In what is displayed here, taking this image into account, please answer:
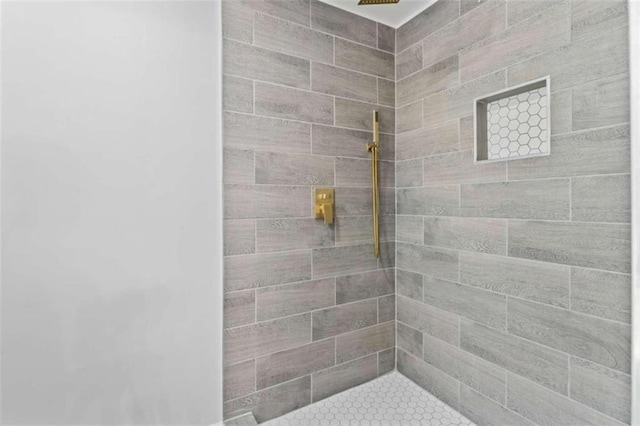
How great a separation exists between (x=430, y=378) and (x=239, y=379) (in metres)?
1.02

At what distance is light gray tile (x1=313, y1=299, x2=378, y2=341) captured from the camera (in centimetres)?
173

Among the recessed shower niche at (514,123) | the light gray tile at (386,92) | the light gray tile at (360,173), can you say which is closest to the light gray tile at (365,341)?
the light gray tile at (360,173)

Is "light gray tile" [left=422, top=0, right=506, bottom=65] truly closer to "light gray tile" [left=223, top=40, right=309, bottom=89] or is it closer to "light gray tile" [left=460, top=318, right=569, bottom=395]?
"light gray tile" [left=223, top=40, right=309, bottom=89]

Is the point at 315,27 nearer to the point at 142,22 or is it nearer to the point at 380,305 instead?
the point at 142,22

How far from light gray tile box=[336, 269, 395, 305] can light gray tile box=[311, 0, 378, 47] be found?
135 centimetres

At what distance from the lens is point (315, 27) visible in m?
1.71

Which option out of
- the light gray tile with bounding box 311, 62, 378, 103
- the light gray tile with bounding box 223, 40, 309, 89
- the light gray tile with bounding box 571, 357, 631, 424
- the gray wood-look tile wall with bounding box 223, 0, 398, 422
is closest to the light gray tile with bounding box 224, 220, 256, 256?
the gray wood-look tile wall with bounding box 223, 0, 398, 422

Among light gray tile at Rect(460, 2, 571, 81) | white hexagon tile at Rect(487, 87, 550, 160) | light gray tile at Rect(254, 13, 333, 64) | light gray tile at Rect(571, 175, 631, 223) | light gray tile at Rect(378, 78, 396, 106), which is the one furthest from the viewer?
light gray tile at Rect(378, 78, 396, 106)

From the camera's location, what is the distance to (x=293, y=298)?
5.43 feet

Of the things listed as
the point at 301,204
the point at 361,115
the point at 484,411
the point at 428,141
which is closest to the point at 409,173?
the point at 428,141

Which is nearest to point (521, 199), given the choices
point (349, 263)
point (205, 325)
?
point (349, 263)

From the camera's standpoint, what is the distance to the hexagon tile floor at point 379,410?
1.57 meters

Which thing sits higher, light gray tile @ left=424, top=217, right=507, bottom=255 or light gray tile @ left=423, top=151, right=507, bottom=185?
light gray tile @ left=423, top=151, right=507, bottom=185

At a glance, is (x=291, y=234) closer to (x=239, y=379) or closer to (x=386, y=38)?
(x=239, y=379)
